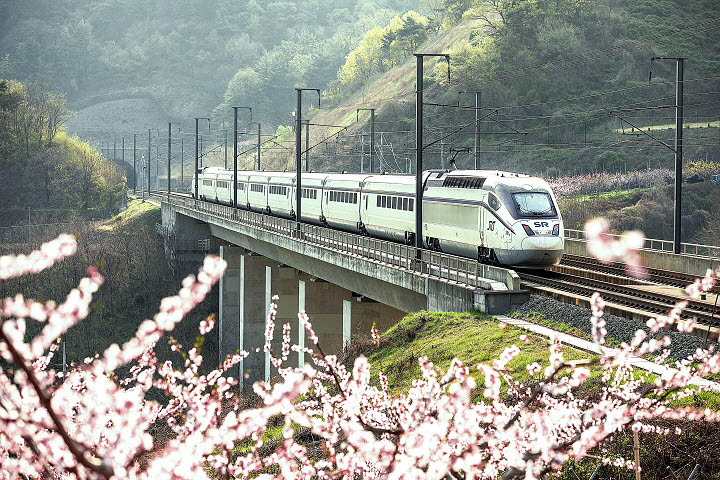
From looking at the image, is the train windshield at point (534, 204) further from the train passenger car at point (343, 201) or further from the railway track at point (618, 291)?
the train passenger car at point (343, 201)

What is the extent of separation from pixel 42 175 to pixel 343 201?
7823cm

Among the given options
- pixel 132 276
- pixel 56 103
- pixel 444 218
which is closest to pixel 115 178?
pixel 56 103

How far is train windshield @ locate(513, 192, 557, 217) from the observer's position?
30891mm

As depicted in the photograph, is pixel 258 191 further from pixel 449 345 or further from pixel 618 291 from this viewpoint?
pixel 449 345

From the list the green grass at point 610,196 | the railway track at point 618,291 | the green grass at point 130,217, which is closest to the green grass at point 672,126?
the green grass at point 610,196

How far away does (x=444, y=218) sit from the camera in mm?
35500

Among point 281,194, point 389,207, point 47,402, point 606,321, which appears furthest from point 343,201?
point 47,402

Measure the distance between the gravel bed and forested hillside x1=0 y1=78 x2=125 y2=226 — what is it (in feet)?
302

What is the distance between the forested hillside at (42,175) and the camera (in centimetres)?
11250

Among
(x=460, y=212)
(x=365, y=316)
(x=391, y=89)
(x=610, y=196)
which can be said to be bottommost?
(x=365, y=316)

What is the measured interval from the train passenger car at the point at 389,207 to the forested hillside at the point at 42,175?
236 feet

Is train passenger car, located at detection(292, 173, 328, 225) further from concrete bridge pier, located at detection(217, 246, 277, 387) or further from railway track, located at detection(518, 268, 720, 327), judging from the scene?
railway track, located at detection(518, 268, 720, 327)

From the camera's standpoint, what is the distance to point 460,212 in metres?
33.9

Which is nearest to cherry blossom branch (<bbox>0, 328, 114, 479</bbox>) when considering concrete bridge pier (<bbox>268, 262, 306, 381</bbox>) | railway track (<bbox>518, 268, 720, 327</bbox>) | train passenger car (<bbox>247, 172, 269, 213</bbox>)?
railway track (<bbox>518, 268, 720, 327</bbox>)
